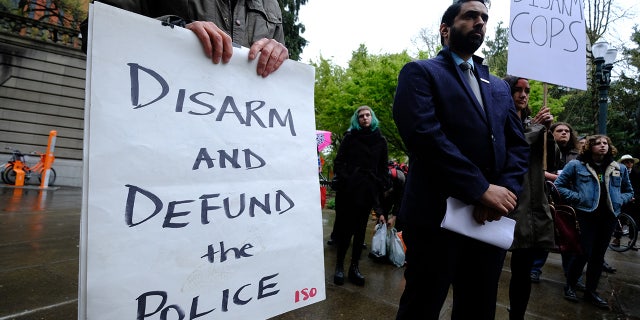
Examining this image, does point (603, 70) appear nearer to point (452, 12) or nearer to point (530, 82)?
point (530, 82)

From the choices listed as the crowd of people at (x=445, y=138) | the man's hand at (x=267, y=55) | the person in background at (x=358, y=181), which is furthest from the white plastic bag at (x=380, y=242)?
the man's hand at (x=267, y=55)

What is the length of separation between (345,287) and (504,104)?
240 centimetres

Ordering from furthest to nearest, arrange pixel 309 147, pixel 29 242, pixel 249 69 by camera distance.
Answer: pixel 29 242, pixel 309 147, pixel 249 69

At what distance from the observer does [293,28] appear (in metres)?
18.7

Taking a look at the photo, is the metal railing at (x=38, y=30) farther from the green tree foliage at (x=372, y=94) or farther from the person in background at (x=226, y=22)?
the person in background at (x=226, y=22)

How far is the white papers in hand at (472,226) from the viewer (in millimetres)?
1530

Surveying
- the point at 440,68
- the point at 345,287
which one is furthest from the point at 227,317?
the point at 345,287

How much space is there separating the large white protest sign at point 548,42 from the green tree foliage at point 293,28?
1621 centimetres

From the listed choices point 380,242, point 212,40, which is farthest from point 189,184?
point 380,242

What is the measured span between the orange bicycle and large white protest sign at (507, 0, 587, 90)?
14.9 m

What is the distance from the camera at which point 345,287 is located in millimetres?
3471

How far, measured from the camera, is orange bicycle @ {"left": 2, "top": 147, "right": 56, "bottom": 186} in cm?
1202

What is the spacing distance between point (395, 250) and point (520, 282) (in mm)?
1918

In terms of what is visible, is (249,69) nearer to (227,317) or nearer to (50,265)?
(227,317)
